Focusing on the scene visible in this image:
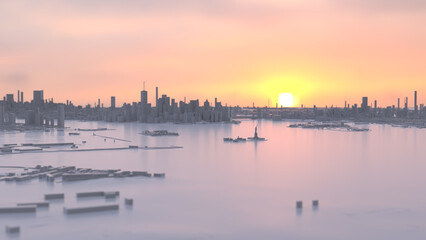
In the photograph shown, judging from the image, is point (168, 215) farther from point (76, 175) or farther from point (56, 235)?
point (76, 175)

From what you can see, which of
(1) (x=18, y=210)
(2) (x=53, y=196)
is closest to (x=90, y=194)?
(2) (x=53, y=196)

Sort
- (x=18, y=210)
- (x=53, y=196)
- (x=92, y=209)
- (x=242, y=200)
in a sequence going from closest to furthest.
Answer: (x=18, y=210), (x=92, y=209), (x=53, y=196), (x=242, y=200)

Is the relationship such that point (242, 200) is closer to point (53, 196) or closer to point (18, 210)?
point (53, 196)

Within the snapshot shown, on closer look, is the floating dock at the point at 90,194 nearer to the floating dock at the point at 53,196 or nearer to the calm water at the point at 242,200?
the calm water at the point at 242,200

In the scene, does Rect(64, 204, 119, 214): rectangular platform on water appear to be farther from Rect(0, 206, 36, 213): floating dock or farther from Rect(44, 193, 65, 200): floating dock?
Rect(44, 193, 65, 200): floating dock

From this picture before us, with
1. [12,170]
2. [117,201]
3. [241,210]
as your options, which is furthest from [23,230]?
[12,170]

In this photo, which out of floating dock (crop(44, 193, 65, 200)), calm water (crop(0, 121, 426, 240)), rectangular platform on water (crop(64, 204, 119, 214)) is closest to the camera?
calm water (crop(0, 121, 426, 240))

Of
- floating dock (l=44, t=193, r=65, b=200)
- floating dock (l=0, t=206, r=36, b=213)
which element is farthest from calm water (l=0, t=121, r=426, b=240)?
floating dock (l=0, t=206, r=36, b=213)

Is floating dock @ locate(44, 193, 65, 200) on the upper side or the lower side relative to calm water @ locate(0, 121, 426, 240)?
upper

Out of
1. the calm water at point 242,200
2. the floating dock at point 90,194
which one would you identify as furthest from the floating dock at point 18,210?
the floating dock at point 90,194

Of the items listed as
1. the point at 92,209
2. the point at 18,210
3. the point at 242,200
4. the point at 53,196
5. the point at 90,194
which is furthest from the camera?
the point at 90,194

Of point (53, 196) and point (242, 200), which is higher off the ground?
point (53, 196)
